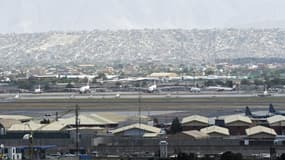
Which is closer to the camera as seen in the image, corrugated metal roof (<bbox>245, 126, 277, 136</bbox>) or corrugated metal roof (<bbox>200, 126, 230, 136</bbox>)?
corrugated metal roof (<bbox>245, 126, 277, 136</bbox>)

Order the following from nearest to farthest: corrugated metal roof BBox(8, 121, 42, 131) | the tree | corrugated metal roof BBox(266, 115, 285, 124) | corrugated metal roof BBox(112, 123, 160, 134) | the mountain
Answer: the tree
corrugated metal roof BBox(112, 123, 160, 134)
corrugated metal roof BBox(8, 121, 42, 131)
corrugated metal roof BBox(266, 115, 285, 124)
the mountain

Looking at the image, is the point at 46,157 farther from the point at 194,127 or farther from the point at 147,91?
the point at 147,91

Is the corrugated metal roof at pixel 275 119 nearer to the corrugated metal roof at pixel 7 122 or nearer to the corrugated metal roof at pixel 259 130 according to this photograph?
the corrugated metal roof at pixel 259 130

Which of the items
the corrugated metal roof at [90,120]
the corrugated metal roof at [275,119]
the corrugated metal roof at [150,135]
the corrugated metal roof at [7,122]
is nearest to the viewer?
the corrugated metal roof at [150,135]

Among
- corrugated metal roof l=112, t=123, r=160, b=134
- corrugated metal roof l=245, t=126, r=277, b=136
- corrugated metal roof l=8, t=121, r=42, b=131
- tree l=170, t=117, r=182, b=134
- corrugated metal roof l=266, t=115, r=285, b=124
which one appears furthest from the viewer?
corrugated metal roof l=266, t=115, r=285, b=124

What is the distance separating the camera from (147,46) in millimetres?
190500

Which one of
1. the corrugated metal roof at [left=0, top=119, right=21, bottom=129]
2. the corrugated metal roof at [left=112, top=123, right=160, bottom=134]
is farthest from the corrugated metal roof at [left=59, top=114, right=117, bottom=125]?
the corrugated metal roof at [left=112, top=123, right=160, bottom=134]

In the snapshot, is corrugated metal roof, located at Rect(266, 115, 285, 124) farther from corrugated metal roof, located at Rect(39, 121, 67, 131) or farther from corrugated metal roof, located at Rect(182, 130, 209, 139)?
corrugated metal roof, located at Rect(39, 121, 67, 131)

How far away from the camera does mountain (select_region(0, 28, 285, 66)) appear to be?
182 meters

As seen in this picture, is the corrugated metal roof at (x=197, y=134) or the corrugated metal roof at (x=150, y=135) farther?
A: the corrugated metal roof at (x=150, y=135)

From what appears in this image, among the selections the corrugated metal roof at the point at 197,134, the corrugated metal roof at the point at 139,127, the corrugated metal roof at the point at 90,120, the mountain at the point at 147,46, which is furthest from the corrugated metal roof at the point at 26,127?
the mountain at the point at 147,46

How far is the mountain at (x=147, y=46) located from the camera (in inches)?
7175

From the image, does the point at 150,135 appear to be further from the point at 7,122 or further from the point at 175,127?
the point at 7,122

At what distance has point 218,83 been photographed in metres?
90.6
